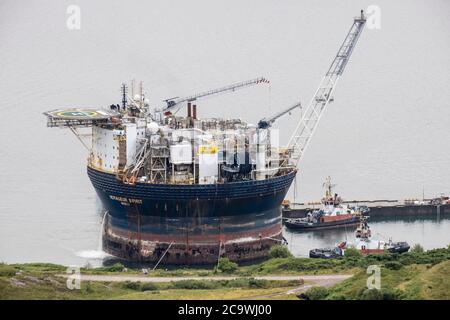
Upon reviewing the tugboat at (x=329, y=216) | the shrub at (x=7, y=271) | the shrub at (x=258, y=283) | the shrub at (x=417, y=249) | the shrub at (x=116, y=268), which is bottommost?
the shrub at (x=258, y=283)

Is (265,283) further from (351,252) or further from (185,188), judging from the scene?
(185,188)

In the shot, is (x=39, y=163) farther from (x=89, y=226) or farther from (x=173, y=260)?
(x=173, y=260)

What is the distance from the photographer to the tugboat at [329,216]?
82625mm

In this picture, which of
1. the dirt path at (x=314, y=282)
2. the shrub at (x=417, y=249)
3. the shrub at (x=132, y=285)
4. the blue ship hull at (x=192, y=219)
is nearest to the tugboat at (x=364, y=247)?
the shrub at (x=417, y=249)

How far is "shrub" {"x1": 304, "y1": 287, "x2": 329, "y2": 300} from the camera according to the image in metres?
57.4

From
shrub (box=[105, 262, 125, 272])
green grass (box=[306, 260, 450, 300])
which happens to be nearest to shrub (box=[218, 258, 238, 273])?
shrub (box=[105, 262, 125, 272])

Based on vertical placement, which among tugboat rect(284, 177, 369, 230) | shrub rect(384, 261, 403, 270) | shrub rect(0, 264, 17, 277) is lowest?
shrub rect(0, 264, 17, 277)

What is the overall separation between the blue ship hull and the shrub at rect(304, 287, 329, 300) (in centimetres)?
1600

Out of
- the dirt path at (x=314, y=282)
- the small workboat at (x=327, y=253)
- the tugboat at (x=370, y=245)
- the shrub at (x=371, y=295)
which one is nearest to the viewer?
the shrub at (x=371, y=295)

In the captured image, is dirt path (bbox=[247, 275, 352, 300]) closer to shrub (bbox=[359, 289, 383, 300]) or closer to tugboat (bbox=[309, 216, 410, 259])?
shrub (bbox=[359, 289, 383, 300])

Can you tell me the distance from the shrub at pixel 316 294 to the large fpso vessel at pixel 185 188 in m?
16.0

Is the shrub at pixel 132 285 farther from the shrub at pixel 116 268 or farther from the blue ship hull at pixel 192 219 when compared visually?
the blue ship hull at pixel 192 219
